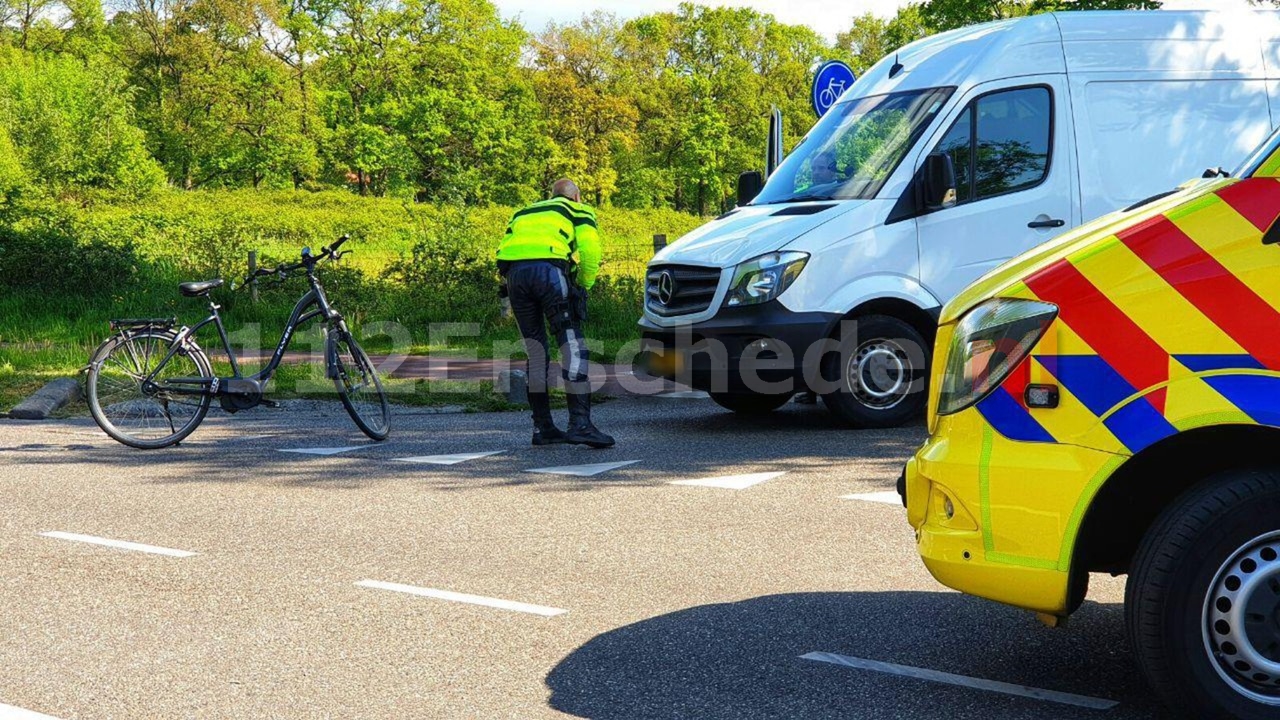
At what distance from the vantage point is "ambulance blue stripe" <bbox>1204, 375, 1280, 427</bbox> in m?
3.41

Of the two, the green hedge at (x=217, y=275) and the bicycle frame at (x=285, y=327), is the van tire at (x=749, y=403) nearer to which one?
the bicycle frame at (x=285, y=327)

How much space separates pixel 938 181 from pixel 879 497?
8.72 ft

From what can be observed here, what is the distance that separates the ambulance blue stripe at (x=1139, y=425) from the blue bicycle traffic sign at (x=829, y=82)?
33.5 ft

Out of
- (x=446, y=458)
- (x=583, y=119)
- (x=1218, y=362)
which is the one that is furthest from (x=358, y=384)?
(x=583, y=119)

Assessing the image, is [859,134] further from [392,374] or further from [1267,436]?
[1267,436]

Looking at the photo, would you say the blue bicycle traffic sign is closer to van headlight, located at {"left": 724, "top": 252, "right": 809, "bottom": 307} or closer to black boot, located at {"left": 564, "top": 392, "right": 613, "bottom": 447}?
van headlight, located at {"left": 724, "top": 252, "right": 809, "bottom": 307}

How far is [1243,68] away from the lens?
9.43 meters

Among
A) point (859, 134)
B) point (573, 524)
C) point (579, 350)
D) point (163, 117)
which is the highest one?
point (163, 117)

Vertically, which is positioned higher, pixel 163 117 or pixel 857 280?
pixel 163 117

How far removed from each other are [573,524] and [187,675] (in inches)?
98.8

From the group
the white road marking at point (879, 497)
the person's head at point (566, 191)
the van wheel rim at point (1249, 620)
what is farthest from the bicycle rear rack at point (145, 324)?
the van wheel rim at point (1249, 620)

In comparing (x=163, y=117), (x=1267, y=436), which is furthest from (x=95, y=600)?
(x=163, y=117)

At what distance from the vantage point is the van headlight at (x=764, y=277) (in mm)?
8906

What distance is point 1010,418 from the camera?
3.71 m
